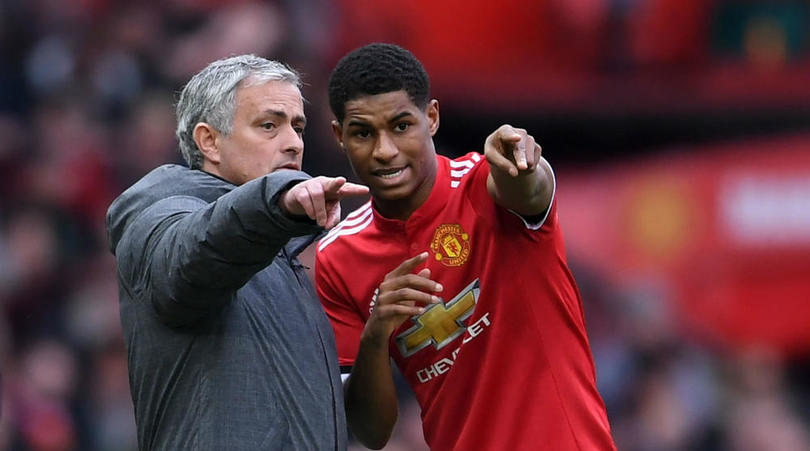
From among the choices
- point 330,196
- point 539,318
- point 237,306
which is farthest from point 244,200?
point 539,318

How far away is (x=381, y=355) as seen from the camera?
3152 mm

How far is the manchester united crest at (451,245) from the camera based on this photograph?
3.12 meters

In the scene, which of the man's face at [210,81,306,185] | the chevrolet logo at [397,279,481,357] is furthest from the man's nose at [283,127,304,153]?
the chevrolet logo at [397,279,481,357]

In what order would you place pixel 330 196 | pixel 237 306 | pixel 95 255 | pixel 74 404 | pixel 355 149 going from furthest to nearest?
pixel 95 255 → pixel 74 404 → pixel 355 149 → pixel 237 306 → pixel 330 196

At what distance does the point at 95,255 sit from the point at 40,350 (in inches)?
23.9

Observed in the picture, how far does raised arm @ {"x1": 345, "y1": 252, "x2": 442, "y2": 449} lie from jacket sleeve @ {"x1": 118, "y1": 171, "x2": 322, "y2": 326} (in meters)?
0.50

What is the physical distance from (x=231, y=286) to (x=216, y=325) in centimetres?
20

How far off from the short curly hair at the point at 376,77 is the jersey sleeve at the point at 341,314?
46 centimetres

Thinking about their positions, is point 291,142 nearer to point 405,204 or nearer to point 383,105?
point 383,105

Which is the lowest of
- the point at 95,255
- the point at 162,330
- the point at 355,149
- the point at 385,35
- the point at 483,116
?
the point at 95,255

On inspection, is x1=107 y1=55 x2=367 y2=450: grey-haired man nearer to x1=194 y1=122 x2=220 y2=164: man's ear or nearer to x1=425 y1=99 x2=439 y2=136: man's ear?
x1=194 y1=122 x2=220 y2=164: man's ear

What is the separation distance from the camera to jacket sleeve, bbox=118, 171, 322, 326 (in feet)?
7.85

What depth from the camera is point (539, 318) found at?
309 cm

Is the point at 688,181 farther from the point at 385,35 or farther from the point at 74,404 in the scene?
the point at 74,404
